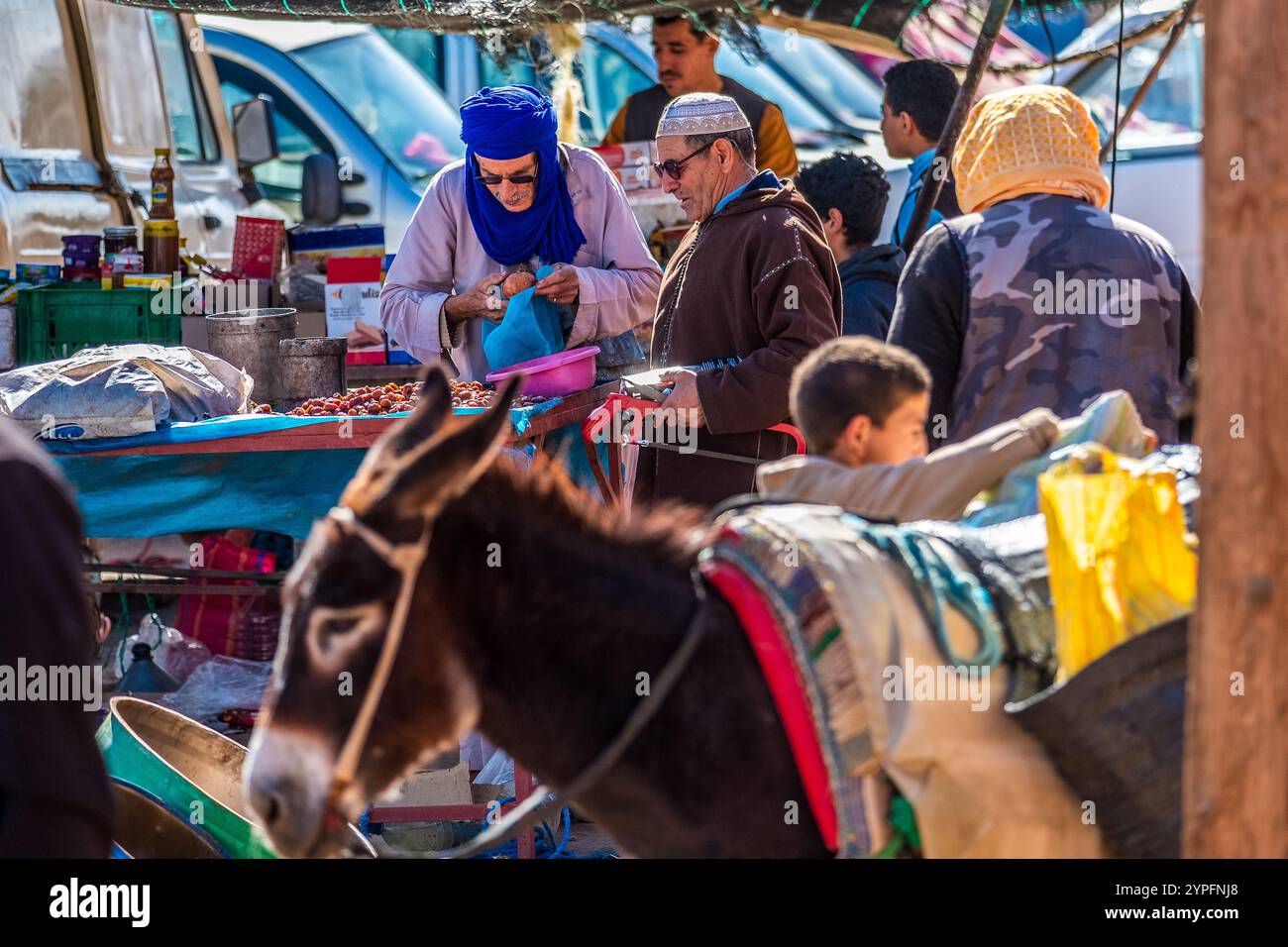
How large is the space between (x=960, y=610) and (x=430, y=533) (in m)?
0.85

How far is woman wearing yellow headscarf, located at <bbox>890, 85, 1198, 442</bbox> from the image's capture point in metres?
3.56

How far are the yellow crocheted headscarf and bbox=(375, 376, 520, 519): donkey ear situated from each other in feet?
5.69

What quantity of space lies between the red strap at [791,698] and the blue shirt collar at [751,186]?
2378 millimetres

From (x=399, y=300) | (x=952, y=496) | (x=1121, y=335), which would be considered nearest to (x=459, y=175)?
(x=399, y=300)

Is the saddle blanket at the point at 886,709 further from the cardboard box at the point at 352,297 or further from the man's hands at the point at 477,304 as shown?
the cardboard box at the point at 352,297

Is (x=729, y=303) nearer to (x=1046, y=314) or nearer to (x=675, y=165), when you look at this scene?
(x=675, y=165)

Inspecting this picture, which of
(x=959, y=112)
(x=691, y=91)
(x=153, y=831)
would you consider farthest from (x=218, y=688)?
(x=959, y=112)

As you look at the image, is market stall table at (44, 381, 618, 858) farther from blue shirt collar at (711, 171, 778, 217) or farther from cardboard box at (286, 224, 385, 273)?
cardboard box at (286, 224, 385, 273)

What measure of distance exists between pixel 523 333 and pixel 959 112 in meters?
1.99

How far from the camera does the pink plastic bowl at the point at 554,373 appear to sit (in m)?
5.05

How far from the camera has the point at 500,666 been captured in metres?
2.50

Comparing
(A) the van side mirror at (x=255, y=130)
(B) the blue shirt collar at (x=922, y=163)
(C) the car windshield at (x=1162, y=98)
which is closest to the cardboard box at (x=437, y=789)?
(B) the blue shirt collar at (x=922, y=163)

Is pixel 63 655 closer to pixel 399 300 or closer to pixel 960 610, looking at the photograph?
pixel 960 610
